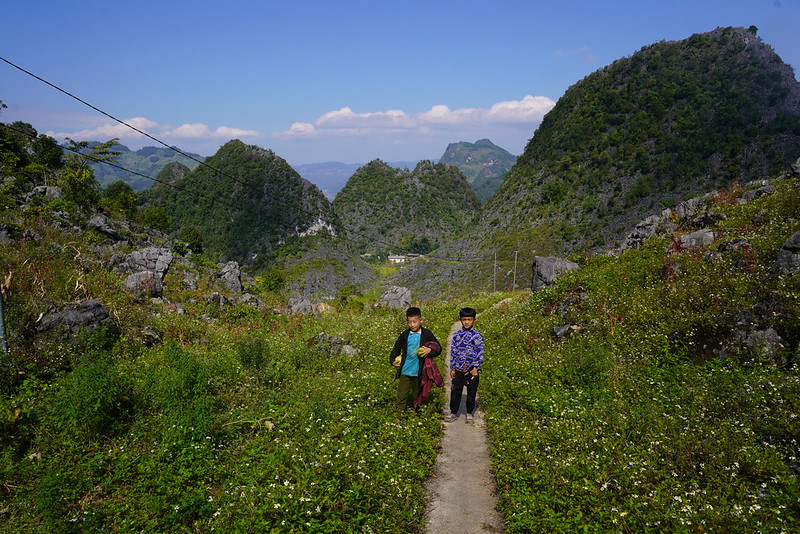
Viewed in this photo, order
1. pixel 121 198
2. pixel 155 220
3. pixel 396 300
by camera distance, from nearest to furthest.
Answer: pixel 396 300
pixel 155 220
pixel 121 198

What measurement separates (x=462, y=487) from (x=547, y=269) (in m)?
13.9

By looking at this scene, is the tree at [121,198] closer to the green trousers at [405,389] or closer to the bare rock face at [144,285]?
the bare rock face at [144,285]

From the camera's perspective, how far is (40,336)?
33.9 feet

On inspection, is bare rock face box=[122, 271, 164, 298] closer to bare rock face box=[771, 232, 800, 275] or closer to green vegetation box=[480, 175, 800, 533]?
green vegetation box=[480, 175, 800, 533]

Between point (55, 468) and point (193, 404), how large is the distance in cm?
223

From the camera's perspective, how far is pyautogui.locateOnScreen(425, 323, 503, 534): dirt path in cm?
581

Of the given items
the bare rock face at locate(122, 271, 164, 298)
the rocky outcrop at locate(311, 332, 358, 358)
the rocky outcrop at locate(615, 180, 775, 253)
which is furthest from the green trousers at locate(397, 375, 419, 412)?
the bare rock face at locate(122, 271, 164, 298)

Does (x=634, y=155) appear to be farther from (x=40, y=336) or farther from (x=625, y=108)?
(x=40, y=336)

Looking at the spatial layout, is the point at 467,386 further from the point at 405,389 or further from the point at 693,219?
the point at 693,219

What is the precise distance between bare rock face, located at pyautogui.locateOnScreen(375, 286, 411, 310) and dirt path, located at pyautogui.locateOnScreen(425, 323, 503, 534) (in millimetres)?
14393

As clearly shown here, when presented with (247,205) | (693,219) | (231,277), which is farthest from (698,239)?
(247,205)

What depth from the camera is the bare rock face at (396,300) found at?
23.1 m

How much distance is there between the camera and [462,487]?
22.0ft

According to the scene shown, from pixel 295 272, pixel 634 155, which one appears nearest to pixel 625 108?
pixel 634 155
